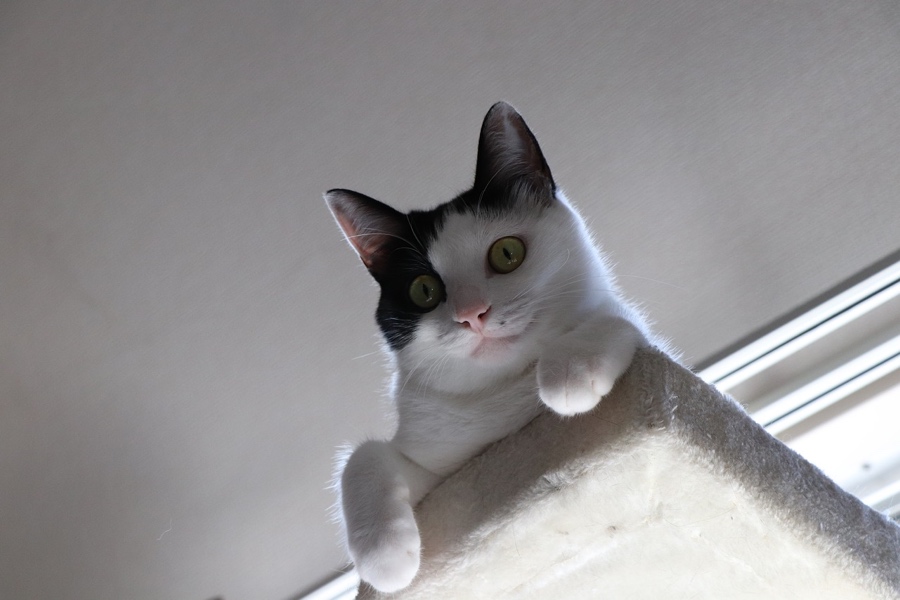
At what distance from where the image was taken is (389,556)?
2.82 feet

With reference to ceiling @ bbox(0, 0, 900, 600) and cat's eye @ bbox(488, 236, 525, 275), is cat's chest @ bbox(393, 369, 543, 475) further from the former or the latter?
ceiling @ bbox(0, 0, 900, 600)

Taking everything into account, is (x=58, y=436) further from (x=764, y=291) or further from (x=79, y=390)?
(x=764, y=291)

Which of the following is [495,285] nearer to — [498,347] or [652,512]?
[498,347]

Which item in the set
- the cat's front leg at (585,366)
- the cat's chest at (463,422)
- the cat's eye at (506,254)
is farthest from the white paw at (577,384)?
the cat's eye at (506,254)

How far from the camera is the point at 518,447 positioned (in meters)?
0.91

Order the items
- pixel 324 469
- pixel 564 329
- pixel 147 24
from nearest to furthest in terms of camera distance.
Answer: pixel 564 329, pixel 147 24, pixel 324 469

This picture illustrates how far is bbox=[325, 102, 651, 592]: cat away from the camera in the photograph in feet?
2.85

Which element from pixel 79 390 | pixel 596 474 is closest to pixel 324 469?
pixel 79 390

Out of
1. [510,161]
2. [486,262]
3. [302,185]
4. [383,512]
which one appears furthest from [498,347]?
[302,185]

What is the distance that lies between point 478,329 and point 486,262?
169 mm

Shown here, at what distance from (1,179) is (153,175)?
0.40 meters

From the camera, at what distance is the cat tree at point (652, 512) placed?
0.81m

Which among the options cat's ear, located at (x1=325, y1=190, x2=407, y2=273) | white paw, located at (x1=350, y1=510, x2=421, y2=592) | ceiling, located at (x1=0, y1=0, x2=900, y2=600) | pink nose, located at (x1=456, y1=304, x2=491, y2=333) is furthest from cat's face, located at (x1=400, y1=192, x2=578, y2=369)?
ceiling, located at (x1=0, y1=0, x2=900, y2=600)

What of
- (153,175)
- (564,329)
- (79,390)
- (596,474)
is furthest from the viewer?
(79,390)
